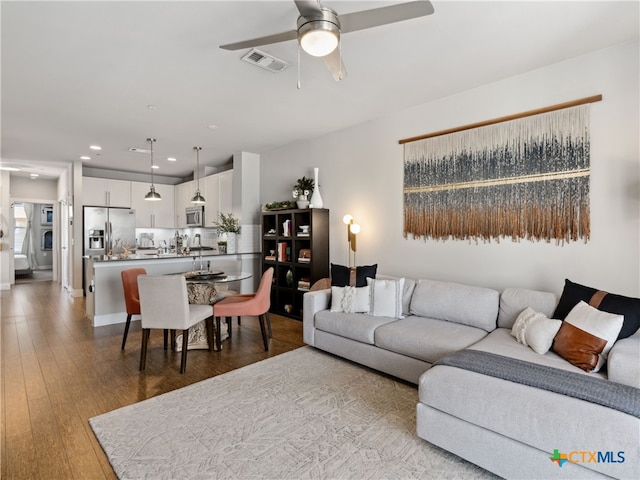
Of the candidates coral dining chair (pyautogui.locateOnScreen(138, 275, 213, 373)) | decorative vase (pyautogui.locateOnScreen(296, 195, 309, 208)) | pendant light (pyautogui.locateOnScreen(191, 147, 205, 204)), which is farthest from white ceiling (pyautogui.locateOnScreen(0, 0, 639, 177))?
coral dining chair (pyautogui.locateOnScreen(138, 275, 213, 373))

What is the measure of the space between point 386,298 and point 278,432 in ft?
5.31

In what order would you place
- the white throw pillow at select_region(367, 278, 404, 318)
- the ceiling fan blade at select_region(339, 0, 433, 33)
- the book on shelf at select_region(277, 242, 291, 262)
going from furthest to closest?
the book on shelf at select_region(277, 242, 291, 262)
the white throw pillow at select_region(367, 278, 404, 318)
the ceiling fan blade at select_region(339, 0, 433, 33)

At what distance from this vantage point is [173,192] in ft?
26.4

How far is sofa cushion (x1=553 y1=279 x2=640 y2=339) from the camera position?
214 cm

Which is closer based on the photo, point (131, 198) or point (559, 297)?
point (559, 297)

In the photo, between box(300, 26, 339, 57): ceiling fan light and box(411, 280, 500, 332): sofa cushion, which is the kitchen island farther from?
box(300, 26, 339, 57): ceiling fan light

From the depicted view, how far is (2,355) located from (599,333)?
17.1 ft

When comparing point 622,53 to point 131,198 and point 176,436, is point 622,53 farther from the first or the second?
point 131,198

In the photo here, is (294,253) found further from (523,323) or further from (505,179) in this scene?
(523,323)

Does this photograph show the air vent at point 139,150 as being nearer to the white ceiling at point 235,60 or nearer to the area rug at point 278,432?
the white ceiling at point 235,60

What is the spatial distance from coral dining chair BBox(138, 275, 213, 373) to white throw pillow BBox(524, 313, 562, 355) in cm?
274

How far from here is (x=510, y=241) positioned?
10.6ft

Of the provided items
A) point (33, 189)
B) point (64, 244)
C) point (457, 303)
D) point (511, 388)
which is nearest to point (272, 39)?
point (511, 388)

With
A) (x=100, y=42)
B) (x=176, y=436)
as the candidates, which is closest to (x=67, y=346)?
(x=176, y=436)
